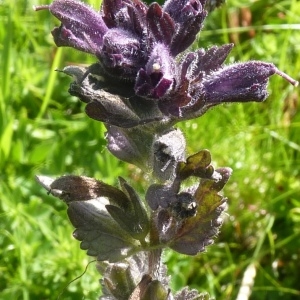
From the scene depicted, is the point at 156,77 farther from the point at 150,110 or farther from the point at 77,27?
the point at 77,27

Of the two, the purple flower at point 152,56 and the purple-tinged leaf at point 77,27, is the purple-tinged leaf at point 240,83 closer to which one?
the purple flower at point 152,56

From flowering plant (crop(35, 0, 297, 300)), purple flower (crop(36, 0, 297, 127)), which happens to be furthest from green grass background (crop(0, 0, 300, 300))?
purple flower (crop(36, 0, 297, 127))

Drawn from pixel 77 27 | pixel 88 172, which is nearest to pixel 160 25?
pixel 77 27

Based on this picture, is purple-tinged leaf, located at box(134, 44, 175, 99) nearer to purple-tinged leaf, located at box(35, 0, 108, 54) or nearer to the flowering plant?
the flowering plant

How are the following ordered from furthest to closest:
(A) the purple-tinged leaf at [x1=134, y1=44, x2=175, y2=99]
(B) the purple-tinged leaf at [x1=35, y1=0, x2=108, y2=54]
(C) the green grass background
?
(C) the green grass background
(B) the purple-tinged leaf at [x1=35, y1=0, x2=108, y2=54]
(A) the purple-tinged leaf at [x1=134, y1=44, x2=175, y2=99]

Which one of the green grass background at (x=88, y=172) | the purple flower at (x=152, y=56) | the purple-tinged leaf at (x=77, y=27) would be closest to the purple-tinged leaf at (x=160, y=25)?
the purple flower at (x=152, y=56)

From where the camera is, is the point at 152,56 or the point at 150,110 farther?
the point at 150,110

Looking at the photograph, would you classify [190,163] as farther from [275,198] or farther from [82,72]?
[275,198]
